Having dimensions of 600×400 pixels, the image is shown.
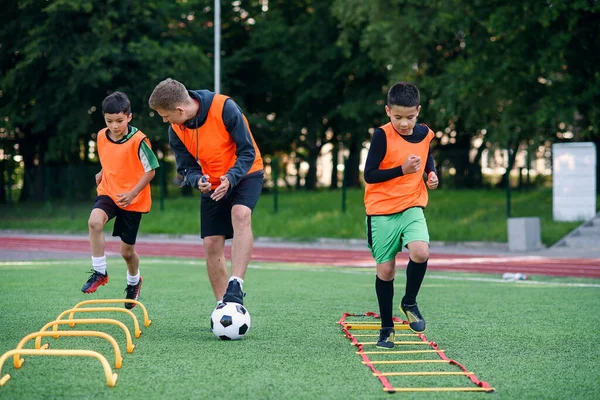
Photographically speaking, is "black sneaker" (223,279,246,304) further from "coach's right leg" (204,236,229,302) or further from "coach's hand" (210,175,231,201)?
"coach's hand" (210,175,231,201)

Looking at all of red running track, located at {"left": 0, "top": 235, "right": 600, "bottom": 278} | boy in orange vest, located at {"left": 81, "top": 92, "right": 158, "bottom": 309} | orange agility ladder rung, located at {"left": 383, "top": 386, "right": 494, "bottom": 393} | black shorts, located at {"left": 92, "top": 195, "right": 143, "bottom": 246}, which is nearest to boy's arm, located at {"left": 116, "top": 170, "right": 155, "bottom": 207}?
boy in orange vest, located at {"left": 81, "top": 92, "right": 158, "bottom": 309}

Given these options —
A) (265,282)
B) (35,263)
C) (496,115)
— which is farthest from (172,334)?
(496,115)

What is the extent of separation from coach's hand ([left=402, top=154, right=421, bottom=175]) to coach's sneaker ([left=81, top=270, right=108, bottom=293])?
3.19 meters

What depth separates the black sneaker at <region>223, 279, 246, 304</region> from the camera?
628cm

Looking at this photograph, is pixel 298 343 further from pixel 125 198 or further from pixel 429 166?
pixel 125 198

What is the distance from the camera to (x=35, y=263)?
14.6 m

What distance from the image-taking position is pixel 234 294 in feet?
20.8

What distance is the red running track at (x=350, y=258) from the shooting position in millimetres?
14164

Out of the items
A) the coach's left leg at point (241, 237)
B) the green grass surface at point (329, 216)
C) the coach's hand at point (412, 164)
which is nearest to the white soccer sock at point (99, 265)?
the coach's left leg at point (241, 237)

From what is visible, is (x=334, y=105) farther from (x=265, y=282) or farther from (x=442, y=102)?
(x=265, y=282)

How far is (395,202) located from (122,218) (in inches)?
122

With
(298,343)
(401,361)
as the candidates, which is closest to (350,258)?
(298,343)

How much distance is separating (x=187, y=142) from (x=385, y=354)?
2254mm

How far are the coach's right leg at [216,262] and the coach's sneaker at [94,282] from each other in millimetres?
1230
